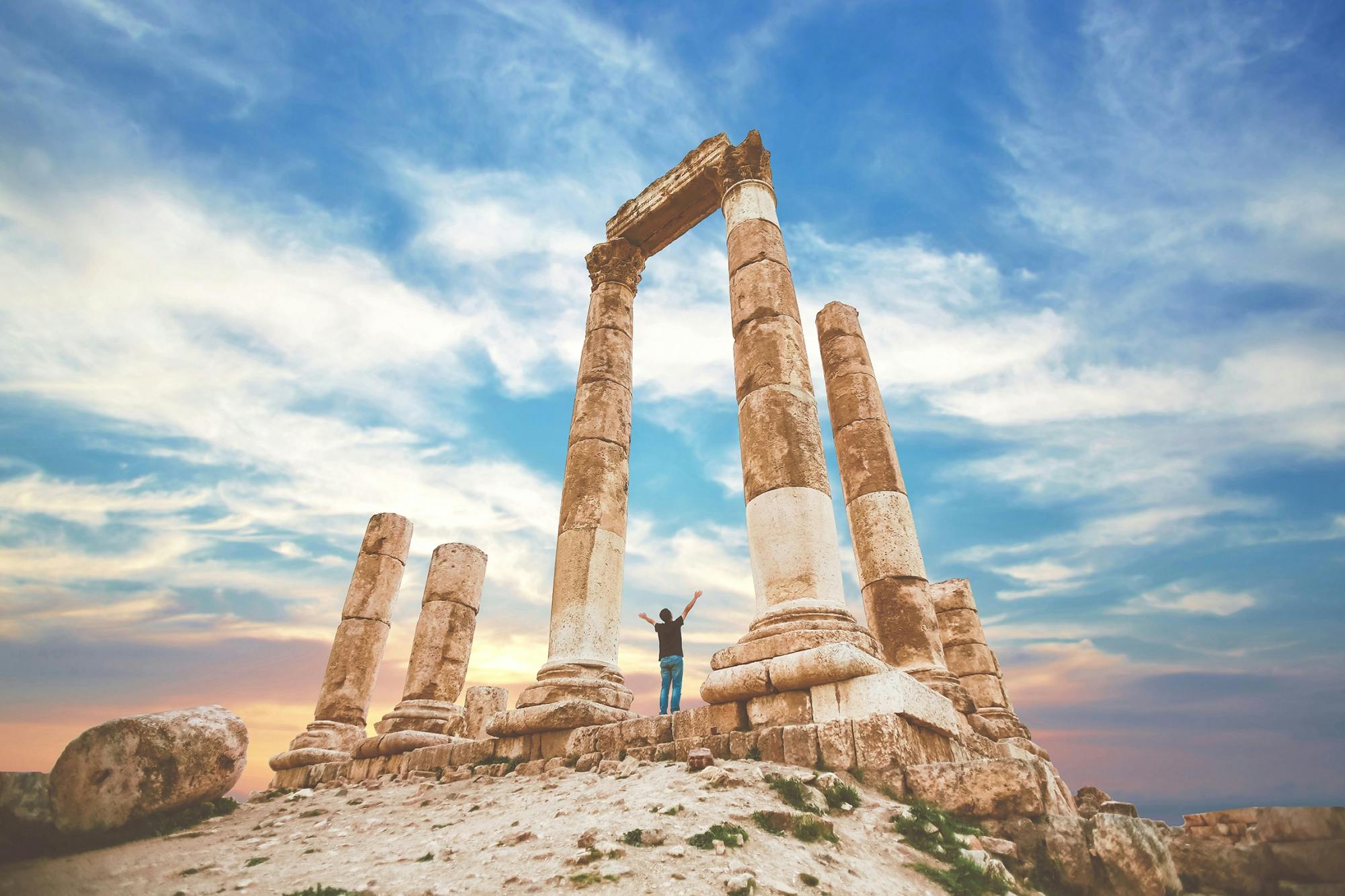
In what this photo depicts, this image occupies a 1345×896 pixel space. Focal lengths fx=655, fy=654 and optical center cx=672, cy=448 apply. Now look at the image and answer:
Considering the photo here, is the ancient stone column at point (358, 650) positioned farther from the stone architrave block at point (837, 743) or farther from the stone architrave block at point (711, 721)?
the stone architrave block at point (837, 743)

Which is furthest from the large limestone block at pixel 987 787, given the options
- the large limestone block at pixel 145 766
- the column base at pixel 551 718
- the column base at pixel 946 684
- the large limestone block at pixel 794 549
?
the large limestone block at pixel 145 766

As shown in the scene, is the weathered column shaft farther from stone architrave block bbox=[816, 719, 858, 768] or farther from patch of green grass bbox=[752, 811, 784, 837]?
patch of green grass bbox=[752, 811, 784, 837]

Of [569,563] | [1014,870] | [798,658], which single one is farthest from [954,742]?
[569,563]

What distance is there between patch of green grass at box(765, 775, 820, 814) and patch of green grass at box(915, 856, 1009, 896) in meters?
0.80

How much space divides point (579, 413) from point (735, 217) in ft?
13.6

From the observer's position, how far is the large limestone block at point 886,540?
997cm

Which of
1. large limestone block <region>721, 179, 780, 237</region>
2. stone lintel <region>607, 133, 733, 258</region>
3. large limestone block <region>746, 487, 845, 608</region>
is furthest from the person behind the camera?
stone lintel <region>607, 133, 733, 258</region>

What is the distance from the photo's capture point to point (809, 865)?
12.5 ft

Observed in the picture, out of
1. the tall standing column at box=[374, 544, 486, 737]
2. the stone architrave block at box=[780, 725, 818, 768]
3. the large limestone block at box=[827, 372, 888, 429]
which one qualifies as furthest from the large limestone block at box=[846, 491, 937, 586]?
the tall standing column at box=[374, 544, 486, 737]

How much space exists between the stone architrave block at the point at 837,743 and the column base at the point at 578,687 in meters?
3.56

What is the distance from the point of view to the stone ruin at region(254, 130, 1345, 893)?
504 centimetres

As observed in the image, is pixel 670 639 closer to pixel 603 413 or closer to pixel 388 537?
pixel 603 413

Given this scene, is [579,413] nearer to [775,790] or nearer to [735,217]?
[735,217]

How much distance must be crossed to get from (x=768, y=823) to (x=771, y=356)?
5.93 metres
